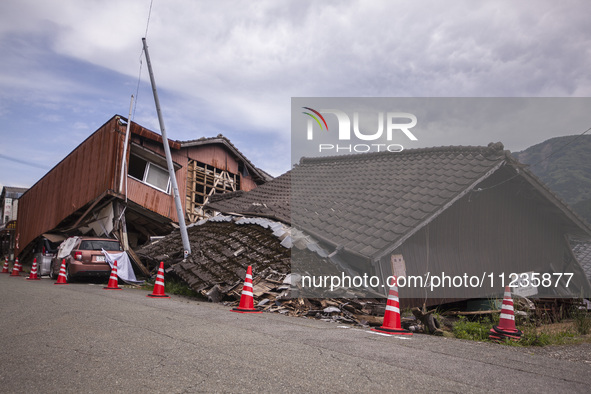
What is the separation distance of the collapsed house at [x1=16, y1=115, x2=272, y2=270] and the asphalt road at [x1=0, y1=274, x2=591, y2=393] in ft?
45.5

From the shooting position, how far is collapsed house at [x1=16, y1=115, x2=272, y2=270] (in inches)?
763

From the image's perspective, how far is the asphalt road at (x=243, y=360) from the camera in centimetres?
337

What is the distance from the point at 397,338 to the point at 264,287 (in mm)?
4306

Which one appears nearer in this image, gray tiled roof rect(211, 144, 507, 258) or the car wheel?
gray tiled roof rect(211, 144, 507, 258)

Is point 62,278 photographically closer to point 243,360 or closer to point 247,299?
point 247,299

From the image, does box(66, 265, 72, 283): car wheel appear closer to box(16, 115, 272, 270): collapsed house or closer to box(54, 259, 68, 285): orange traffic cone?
box(54, 259, 68, 285): orange traffic cone

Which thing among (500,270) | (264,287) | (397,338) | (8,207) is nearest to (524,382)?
(397,338)

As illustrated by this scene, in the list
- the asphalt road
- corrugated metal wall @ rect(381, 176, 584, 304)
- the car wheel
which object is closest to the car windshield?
the car wheel

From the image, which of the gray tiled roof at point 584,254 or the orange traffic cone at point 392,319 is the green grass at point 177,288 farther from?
the gray tiled roof at point 584,254

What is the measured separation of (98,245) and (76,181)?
7.85 m

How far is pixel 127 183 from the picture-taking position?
774 inches

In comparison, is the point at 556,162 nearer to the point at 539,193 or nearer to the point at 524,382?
the point at 539,193

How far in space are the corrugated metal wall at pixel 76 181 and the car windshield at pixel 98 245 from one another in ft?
11.8

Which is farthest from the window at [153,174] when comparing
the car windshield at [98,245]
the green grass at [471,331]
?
the green grass at [471,331]
